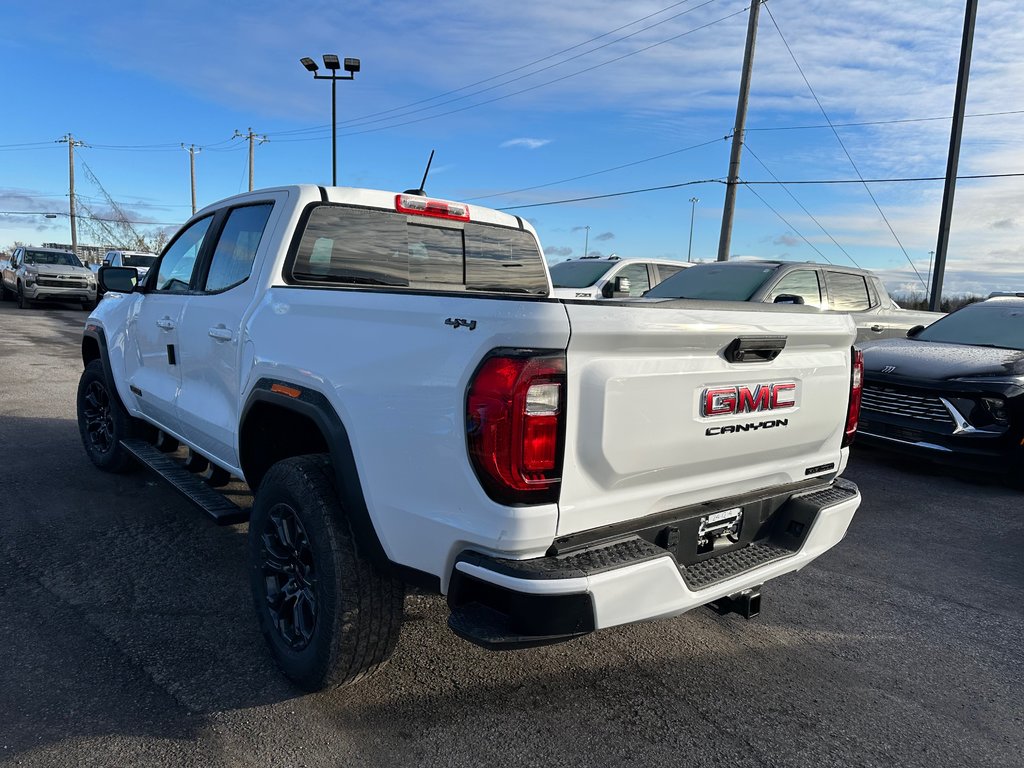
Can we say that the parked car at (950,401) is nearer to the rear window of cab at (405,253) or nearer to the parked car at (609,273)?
the rear window of cab at (405,253)

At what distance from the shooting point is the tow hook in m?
2.82

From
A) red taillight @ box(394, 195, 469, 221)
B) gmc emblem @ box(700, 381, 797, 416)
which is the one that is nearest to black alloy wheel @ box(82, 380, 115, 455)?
red taillight @ box(394, 195, 469, 221)

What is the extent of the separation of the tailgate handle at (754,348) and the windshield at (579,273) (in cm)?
920

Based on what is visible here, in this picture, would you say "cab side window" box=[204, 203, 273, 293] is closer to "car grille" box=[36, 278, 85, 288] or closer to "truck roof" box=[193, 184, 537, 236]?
"truck roof" box=[193, 184, 537, 236]

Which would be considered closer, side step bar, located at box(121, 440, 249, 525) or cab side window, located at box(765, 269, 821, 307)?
side step bar, located at box(121, 440, 249, 525)

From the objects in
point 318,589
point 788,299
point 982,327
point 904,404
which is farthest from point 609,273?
point 318,589

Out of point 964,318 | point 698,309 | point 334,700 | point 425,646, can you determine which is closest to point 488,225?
point 698,309

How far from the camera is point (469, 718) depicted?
2.68m

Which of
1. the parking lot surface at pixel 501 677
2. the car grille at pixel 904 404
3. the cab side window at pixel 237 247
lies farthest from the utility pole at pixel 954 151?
the cab side window at pixel 237 247

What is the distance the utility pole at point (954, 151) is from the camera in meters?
14.3

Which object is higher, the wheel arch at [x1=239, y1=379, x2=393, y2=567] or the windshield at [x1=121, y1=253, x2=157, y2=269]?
the windshield at [x1=121, y1=253, x2=157, y2=269]

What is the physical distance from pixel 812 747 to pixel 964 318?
→ 6958 mm

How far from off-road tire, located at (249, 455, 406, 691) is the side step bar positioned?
49 cm

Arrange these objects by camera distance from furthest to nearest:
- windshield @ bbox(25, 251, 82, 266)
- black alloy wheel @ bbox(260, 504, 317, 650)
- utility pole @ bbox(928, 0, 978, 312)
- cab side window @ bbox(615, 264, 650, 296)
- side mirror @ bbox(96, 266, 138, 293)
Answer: windshield @ bbox(25, 251, 82, 266) → utility pole @ bbox(928, 0, 978, 312) → cab side window @ bbox(615, 264, 650, 296) → side mirror @ bbox(96, 266, 138, 293) → black alloy wheel @ bbox(260, 504, 317, 650)
